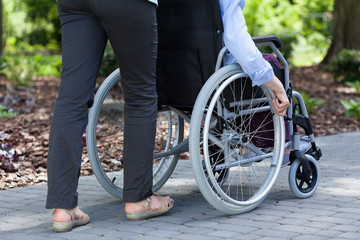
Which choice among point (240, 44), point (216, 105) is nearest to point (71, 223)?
point (216, 105)

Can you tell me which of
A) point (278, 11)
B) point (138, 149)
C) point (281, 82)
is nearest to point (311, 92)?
point (281, 82)

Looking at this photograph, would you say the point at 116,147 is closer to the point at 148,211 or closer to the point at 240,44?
the point at 148,211

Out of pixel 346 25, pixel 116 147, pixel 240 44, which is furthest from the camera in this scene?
pixel 346 25

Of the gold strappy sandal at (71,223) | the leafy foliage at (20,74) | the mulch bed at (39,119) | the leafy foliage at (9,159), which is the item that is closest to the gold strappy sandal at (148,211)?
the gold strappy sandal at (71,223)

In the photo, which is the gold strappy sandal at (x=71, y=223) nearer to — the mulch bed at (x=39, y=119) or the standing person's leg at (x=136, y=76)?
the standing person's leg at (x=136, y=76)

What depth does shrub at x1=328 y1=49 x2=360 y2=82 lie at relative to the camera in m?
10.9

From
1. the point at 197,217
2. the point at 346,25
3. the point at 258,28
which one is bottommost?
the point at 197,217

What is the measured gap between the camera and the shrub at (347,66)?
10891 mm

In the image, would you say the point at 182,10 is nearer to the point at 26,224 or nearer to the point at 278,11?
the point at 26,224

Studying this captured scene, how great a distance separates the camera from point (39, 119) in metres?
6.79

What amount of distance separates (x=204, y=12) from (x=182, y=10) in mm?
131

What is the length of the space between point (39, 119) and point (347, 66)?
6267 mm

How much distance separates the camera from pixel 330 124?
717 cm

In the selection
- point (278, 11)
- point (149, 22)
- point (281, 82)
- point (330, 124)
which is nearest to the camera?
point (149, 22)
